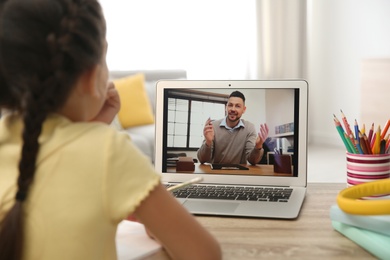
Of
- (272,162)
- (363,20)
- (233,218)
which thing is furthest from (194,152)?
(363,20)

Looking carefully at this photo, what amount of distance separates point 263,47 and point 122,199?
4.16 meters

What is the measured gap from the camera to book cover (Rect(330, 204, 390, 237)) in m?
0.91

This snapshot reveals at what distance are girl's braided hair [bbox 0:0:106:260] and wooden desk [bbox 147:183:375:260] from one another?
12.2 inches

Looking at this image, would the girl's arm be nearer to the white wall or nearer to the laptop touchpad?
the laptop touchpad

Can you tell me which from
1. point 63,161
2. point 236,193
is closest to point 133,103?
point 236,193

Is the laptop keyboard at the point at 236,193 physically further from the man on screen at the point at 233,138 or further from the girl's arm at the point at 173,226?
the girl's arm at the point at 173,226

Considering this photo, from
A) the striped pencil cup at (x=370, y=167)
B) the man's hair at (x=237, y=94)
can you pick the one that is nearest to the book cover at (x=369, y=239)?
the striped pencil cup at (x=370, y=167)

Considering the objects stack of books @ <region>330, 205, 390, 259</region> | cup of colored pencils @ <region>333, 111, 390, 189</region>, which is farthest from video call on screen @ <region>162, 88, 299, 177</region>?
stack of books @ <region>330, 205, 390, 259</region>

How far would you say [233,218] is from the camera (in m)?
1.10

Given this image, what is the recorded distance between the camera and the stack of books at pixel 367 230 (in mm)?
885

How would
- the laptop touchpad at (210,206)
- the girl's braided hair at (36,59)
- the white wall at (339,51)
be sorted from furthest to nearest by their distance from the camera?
the white wall at (339,51)
the laptop touchpad at (210,206)
the girl's braided hair at (36,59)

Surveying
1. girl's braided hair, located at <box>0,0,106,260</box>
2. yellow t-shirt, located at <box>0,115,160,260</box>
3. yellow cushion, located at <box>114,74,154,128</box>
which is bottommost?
yellow cushion, located at <box>114,74,154,128</box>

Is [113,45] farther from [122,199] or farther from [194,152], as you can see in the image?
[122,199]

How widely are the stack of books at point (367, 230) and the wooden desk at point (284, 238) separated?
0.5 inches
